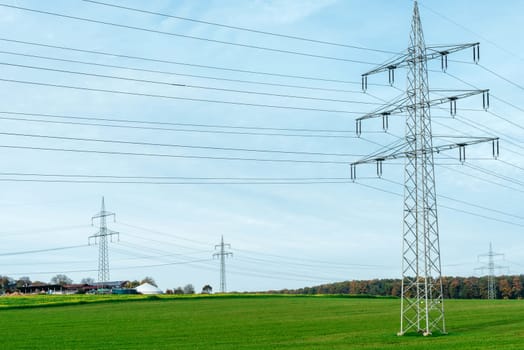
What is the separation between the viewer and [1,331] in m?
48.4

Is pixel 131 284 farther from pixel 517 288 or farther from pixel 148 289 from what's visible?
pixel 517 288

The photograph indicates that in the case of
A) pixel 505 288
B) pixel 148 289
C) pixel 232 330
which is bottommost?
pixel 505 288

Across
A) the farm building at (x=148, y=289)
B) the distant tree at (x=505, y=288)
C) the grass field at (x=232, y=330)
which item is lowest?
the distant tree at (x=505, y=288)

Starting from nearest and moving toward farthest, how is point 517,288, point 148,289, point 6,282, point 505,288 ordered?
point 148,289 < point 517,288 < point 505,288 < point 6,282

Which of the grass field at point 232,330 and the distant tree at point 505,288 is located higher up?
the grass field at point 232,330

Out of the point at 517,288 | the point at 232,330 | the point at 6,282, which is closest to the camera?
the point at 232,330

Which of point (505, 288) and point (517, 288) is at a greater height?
point (517, 288)

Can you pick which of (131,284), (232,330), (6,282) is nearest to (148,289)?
(131,284)

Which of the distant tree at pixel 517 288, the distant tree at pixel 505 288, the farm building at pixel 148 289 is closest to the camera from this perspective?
the farm building at pixel 148 289

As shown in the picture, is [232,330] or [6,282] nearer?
[232,330]

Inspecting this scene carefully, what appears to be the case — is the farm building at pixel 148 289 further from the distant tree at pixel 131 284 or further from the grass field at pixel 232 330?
the grass field at pixel 232 330

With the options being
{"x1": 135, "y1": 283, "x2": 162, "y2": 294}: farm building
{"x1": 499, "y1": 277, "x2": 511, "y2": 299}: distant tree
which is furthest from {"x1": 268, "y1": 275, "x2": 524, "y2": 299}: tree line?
{"x1": 135, "y1": 283, "x2": 162, "y2": 294}: farm building

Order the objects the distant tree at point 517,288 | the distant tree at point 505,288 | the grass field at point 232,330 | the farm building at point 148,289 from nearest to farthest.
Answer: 1. the grass field at point 232,330
2. the farm building at point 148,289
3. the distant tree at point 517,288
4. the distant tree at point 505,288

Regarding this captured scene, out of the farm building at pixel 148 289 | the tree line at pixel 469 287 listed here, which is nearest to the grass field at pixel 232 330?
the farm building at pixel 148 289
